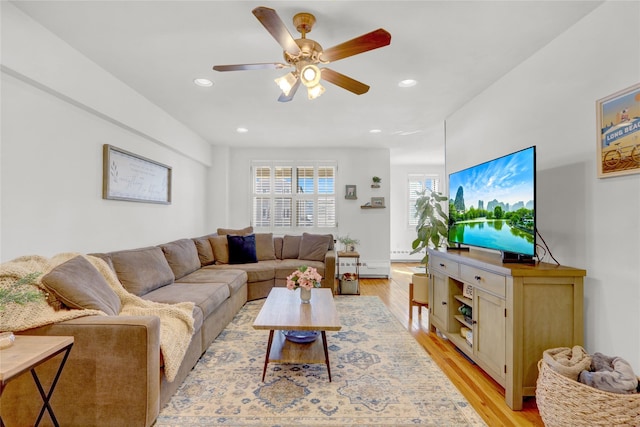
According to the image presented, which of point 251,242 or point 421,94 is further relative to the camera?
point 251,242

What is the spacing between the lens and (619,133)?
5.88 feet

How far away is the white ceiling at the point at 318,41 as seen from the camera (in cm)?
192

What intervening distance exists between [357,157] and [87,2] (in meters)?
4.56

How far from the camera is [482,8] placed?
1.91 m

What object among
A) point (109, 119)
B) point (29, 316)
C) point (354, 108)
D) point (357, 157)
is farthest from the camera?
point (357, 157)

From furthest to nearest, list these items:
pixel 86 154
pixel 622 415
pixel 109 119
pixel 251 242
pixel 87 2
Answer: pixel 251 242 → pixel 109 119 → pixel 86 154 → pixel 87 2 → pixel 622 415

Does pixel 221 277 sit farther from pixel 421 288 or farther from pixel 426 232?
pixel 426 232

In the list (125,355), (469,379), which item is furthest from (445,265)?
(125,355)

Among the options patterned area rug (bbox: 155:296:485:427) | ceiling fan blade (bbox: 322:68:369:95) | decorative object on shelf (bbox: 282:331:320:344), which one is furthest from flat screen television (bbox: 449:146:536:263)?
decorative object on shelf (bbox: 282:331:320:344)

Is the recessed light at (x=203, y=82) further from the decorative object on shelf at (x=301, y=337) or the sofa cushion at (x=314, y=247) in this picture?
the sofa cushion at (x=314, y=247)

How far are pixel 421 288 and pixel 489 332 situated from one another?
136 centimetres

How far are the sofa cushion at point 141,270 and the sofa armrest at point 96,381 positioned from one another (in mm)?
1058

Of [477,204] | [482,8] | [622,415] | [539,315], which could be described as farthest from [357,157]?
[622,415]

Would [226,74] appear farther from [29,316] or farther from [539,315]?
[539,315]
